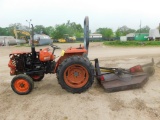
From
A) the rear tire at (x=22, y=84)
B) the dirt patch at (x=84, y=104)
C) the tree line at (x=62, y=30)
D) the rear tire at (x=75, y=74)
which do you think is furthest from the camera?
the tree line at (x=62, y=30)

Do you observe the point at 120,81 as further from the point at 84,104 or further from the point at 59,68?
the point at 59,68

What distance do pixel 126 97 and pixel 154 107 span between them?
0.77 metres

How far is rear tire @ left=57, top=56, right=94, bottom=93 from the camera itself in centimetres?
549

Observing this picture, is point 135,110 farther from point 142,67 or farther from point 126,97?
point 142,67

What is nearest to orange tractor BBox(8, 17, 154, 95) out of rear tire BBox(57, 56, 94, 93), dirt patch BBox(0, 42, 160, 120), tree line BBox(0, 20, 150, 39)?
rear tire BBox(57, 56, 94, 93)

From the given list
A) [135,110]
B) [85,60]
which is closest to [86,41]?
[85,60]

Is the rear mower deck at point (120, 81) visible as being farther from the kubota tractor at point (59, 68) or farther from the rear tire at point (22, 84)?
the rear tire at point (22, 84)

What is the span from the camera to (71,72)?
18.6ft

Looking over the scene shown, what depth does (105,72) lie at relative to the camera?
20.4ft

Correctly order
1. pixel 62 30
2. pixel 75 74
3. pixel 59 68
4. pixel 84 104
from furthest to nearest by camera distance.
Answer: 1. pixel 62 30
2. pixel 75 74
3. pixel 59 68
4. pixel 84 104

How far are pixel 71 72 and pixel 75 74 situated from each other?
0.37ft

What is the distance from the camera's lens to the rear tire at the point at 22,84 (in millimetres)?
5641

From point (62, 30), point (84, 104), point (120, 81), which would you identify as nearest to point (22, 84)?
point (84, 104)

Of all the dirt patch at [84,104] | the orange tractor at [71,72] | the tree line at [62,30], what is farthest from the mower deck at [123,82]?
the tree line at [62,30]
